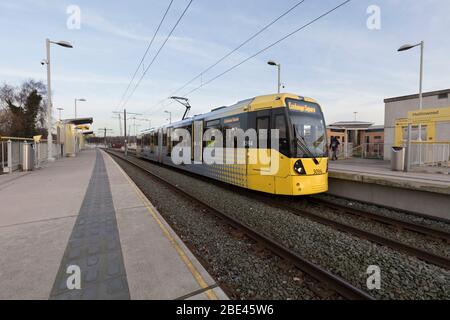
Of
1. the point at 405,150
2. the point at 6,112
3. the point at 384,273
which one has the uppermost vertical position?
the point at 6,112

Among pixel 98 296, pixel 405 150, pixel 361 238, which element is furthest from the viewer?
pixel 405 150

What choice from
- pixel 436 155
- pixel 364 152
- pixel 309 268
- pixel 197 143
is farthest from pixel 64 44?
pixel 436 155

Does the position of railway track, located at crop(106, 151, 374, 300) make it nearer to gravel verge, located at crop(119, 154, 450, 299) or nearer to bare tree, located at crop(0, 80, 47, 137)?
gravel verge, located at crop(119, 154, 450, 299)

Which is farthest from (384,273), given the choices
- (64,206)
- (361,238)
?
(64,206)

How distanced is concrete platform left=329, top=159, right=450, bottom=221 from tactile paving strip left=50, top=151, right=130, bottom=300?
24.8 ft

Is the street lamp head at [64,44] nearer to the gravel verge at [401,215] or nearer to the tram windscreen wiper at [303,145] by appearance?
the tram windscreen wiper at [303,145]

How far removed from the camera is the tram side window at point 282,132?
659 centimetres

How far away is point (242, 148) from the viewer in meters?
7.95

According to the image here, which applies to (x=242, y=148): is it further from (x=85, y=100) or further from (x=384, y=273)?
(x=85, y=100)

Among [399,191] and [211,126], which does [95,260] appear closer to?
[211,126]

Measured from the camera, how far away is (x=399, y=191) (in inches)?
279

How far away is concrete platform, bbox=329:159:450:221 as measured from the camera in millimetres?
6191

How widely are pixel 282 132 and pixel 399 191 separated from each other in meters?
4.17
